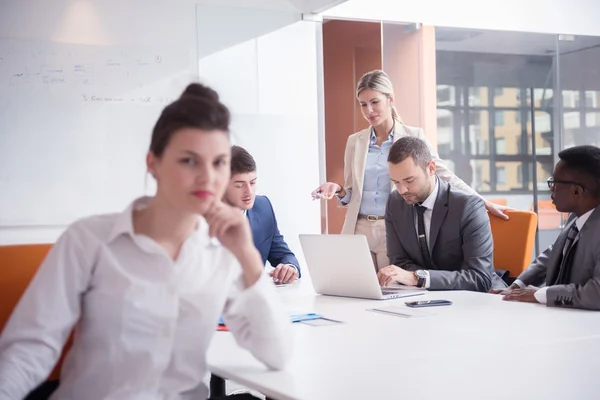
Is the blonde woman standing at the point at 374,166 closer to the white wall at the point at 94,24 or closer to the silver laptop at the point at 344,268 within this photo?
the silver laptop at the point at 344,268

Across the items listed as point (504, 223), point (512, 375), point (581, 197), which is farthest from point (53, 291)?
point (504, 223)

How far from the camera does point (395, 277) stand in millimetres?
3066

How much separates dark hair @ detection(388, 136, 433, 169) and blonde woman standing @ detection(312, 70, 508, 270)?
780mm

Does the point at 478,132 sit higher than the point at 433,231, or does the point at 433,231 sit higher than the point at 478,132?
the point at 478,132

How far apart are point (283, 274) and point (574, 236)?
4.00ft

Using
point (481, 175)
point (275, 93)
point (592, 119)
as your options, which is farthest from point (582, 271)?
point (592, 119)

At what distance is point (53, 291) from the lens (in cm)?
145

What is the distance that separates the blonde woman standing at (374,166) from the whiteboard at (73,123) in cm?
143

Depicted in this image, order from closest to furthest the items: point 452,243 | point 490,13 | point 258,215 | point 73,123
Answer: point 452,243, point 258,215, point 73,123, point 490,13

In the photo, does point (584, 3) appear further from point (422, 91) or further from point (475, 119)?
point (422, 91)

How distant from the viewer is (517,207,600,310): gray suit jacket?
99.3 inches

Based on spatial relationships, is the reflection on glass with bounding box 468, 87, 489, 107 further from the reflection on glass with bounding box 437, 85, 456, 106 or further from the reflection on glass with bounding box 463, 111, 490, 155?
the reflection on glass with bounding box 437, 85, 456, 106

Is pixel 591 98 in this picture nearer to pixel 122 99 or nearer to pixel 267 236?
pixel 122 99

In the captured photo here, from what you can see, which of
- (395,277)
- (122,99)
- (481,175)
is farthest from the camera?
(481,175)
